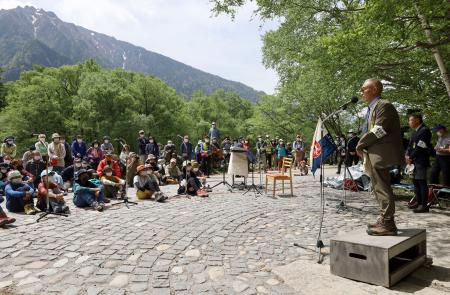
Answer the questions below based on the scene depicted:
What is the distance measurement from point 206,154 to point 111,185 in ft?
22.3

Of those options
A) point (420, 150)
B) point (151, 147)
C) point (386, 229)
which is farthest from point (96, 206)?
point (151, 147)

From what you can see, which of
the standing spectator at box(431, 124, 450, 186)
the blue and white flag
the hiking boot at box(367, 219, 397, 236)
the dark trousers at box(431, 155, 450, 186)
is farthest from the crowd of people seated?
the hiking boot at box(367, 219, 397, 236)

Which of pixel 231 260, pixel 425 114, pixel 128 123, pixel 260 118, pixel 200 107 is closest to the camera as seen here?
pixel 231 260

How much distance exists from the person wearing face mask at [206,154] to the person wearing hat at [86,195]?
7.78 meters

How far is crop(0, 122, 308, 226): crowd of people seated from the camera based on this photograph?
8289 mm

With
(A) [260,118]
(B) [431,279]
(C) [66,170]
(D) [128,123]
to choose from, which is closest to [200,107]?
(A) [260,118]

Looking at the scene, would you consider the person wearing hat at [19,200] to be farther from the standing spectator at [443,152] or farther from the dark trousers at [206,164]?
the standing spectator at [443,152]

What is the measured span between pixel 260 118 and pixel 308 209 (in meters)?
32.0

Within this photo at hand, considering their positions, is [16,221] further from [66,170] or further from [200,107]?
[200,107]

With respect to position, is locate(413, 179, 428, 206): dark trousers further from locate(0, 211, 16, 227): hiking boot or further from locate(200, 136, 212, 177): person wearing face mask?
locate(200, 136, 212, 177): person wearing face mask

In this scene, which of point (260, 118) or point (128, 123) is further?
point (260, 118)

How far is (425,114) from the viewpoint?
1010 centimetres

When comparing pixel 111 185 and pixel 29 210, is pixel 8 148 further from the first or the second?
pixel 29 210

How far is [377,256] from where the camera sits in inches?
159
